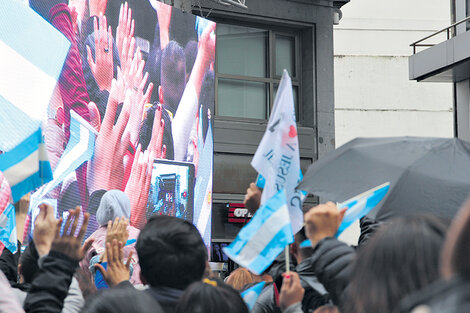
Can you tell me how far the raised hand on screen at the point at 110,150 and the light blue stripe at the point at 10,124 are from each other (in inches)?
57.3

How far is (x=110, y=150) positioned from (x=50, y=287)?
8566 mm

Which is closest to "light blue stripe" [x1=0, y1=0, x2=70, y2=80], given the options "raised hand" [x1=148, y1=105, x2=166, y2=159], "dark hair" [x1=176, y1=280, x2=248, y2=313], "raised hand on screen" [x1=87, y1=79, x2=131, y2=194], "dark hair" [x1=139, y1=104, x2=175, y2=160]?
"raised hand on screen" [x1=87, y1=79, x2=131, y2=194]

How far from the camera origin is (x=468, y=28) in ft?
56.7

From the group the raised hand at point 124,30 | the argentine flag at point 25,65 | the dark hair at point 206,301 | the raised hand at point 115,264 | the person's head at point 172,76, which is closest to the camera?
the dark hair at point 206,301

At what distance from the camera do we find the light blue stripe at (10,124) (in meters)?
8.79

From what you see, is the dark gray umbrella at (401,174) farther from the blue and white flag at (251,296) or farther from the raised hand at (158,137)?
the raised hand at (158,137)

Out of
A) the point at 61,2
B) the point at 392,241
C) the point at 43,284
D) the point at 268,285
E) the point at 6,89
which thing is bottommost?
the point at 268,285

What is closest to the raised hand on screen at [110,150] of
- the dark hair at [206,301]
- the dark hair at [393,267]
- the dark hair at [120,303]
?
the dark hair at [206,301]

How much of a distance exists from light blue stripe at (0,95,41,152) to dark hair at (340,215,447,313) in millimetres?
6988

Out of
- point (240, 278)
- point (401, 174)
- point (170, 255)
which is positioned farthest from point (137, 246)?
point (240, 278)

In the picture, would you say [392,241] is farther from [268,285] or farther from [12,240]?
[12,240]

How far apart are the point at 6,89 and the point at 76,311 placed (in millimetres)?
7068

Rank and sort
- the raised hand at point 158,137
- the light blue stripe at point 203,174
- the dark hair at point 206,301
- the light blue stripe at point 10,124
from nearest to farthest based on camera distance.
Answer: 1. the dark hair at point 206,301
2. the light blue stripe at point 10,124
3. the raised hand at point 158,137
4. the light blue stripe at point 203,174

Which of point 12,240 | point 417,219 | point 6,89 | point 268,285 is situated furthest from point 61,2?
point 417,219
